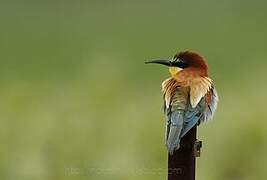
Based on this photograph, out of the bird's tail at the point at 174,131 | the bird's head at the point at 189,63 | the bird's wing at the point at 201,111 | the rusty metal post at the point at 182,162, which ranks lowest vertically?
the rusty metal post at the point at 182,162

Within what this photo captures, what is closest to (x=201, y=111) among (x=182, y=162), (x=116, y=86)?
(x=182, y=162)

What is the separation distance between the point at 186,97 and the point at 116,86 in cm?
211

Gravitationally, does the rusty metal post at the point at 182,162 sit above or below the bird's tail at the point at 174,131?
below

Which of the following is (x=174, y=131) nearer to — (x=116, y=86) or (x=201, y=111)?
(x=201, y=111)

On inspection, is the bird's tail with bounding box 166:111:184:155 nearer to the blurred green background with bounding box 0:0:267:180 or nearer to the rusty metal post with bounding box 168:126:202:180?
the rusty metal post with bounding box 168:126:202:180

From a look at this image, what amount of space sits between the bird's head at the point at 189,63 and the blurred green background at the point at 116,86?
1.06 meters

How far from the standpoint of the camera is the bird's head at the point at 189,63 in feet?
7.95

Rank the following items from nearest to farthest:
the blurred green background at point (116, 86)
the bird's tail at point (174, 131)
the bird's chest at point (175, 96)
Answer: the bird's tail at point (174, 131) < the bird's chest at point (175, 96) < the blurred green background at point (116, 86)

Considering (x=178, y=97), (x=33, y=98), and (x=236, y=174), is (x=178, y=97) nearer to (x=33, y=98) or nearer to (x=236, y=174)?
(x=236, y=174)

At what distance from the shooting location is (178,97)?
227cm

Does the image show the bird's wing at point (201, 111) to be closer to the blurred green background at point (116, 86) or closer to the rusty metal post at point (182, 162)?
the rusty metal post at point (182, 162)

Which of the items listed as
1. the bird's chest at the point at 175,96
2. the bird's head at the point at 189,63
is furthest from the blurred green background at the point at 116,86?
the bird's chest at the point at 175,96

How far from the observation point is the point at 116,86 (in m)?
4.38

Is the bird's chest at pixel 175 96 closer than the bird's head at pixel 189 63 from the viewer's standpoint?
Yes
